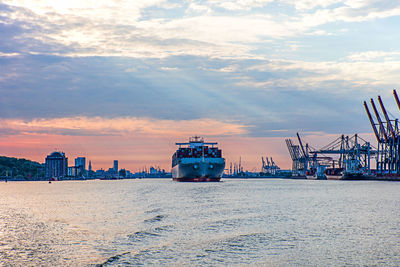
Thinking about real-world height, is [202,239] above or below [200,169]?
below

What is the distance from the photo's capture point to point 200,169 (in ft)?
528

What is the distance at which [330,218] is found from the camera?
42500mm

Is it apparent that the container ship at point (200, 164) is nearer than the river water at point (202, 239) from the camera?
No

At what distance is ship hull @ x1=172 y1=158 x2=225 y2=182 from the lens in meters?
161

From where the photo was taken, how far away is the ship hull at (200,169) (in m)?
161

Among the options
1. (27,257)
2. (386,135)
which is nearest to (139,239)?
(27,257)

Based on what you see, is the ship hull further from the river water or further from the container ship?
the river water

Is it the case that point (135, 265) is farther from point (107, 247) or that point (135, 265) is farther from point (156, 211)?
point (156, 211)

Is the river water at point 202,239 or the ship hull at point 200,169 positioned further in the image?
the ship hull at point 200,169

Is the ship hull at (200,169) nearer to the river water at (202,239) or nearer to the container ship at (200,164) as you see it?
the container ship at (200,164)

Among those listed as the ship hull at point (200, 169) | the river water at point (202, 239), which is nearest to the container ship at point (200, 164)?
the ship hull at point (200, 169)

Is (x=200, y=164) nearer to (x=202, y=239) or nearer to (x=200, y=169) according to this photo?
(x=200, y=169)

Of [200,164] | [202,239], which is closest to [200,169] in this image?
[200,164]

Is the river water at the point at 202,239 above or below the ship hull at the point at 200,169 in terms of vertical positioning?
below
